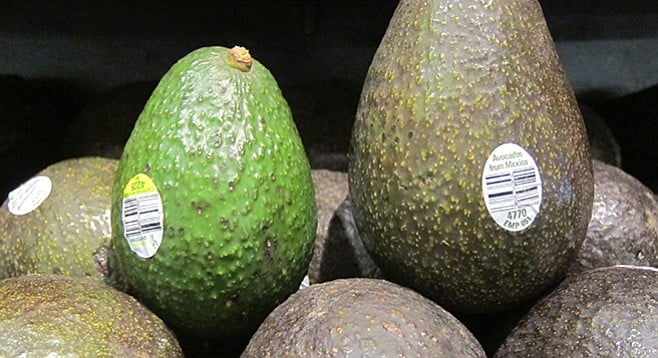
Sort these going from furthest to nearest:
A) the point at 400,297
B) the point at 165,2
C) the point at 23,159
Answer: the point at 165,2 < the point at 23,159 < the point at 400,297

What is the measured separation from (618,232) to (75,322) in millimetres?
735

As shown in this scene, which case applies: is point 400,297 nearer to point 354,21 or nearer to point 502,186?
point 502,186

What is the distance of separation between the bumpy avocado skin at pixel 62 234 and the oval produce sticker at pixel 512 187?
1.76ft

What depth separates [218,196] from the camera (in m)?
0.90

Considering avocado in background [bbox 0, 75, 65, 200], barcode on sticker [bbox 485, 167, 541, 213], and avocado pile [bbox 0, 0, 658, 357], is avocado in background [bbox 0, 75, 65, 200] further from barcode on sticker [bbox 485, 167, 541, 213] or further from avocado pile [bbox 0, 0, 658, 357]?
barcode on sticker [bbox 485, 167, 541, 213]

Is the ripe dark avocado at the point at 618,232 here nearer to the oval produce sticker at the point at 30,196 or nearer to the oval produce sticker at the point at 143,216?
the oval produce sticker at the point at 143,216

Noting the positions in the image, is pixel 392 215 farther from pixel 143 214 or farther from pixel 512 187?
pixel 143 214

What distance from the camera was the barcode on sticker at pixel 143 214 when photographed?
36.3 inches

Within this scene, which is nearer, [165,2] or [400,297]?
[400,297]

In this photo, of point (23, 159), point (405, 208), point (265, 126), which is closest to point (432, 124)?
point (405, 208)

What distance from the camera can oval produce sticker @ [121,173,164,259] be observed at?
36.3 inches

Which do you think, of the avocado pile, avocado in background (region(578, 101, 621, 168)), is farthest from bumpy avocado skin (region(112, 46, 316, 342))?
avocado in background (region(578, 101, 621, 168))

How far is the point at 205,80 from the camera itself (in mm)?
945

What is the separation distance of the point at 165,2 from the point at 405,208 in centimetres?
98
